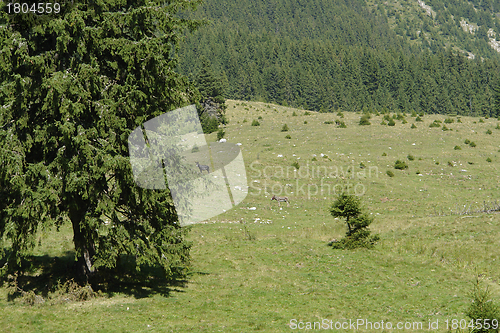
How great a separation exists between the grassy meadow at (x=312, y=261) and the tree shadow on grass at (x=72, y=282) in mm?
199

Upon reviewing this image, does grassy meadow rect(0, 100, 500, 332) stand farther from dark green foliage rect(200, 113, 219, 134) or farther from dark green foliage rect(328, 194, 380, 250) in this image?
dark green foliage rect(200, 113, 219, 134)

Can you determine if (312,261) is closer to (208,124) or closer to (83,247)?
(83,247)

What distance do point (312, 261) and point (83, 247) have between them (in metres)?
10.4

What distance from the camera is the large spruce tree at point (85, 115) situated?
12.7 meters

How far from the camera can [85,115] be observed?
13.8 m

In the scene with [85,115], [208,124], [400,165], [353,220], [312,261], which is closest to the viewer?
[85,115]

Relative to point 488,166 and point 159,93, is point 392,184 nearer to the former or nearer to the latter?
point 488,166

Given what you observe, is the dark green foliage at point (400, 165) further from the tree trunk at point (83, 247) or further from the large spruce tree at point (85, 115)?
the tree trunk at point (83, 247)

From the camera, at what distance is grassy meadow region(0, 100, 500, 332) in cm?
1357

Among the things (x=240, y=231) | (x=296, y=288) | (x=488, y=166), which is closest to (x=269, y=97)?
(x=488, y=166)

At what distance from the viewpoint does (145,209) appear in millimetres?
14250

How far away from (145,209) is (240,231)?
40.4 feet

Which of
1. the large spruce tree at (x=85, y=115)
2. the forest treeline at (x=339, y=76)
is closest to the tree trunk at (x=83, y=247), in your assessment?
the large spruce tree at (x=85, y=115)

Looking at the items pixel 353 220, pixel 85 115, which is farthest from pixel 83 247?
pixel 353 220
